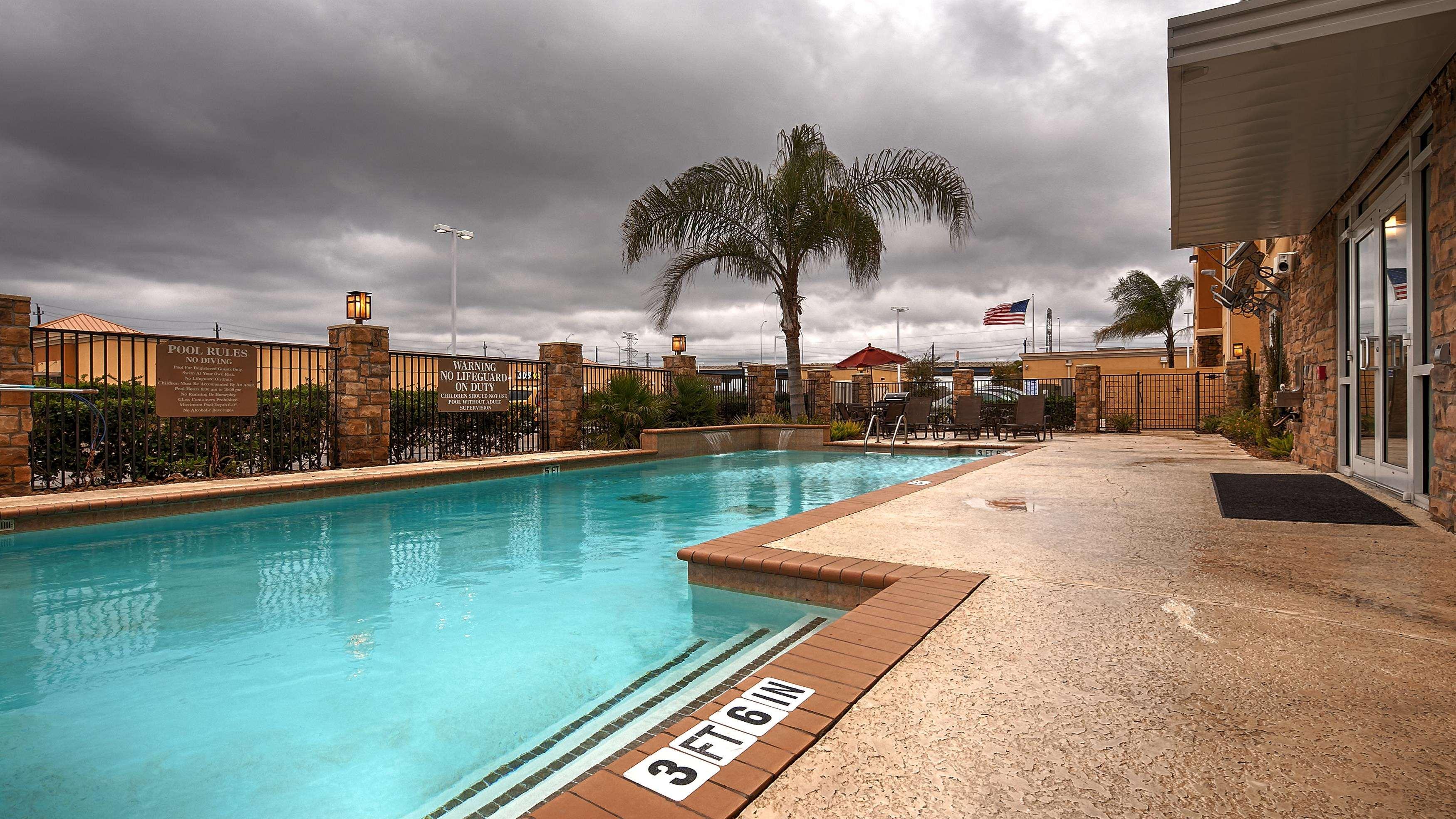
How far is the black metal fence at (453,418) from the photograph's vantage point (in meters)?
9.65

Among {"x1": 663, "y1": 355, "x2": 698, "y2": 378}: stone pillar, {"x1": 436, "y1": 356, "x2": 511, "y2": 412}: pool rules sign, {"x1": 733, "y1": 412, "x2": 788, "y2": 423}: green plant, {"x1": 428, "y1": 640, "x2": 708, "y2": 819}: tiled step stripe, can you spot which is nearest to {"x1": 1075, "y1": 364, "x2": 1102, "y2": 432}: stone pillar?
{"x1": 733, "y1": 412, "x2": 788, "y2": 423}: green plant

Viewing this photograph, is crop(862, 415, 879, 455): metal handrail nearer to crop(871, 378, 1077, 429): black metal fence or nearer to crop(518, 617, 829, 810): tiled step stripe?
crop(871, 378, 1077, 429): black metal fence

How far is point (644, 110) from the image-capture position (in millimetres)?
11289

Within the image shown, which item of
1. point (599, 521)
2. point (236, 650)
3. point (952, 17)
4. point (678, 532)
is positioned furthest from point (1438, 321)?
point (952, 17)

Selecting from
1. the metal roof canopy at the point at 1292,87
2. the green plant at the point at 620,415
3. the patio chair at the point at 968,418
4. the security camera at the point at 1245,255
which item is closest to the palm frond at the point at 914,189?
the patio chair at the point at 968,418

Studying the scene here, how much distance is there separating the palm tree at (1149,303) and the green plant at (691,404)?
71.4 ft

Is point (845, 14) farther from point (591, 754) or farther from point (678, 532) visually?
point (591, 754)

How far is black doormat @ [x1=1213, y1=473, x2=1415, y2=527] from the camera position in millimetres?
3812

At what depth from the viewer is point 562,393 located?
37.8 feet

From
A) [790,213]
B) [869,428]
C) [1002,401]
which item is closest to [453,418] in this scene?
[790,213]

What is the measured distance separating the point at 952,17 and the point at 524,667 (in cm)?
Answer: 957

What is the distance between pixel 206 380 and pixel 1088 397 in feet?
53.6

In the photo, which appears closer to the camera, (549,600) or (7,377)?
(549,600)

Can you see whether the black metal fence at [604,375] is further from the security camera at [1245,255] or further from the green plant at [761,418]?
the security camera at [1245,255]
